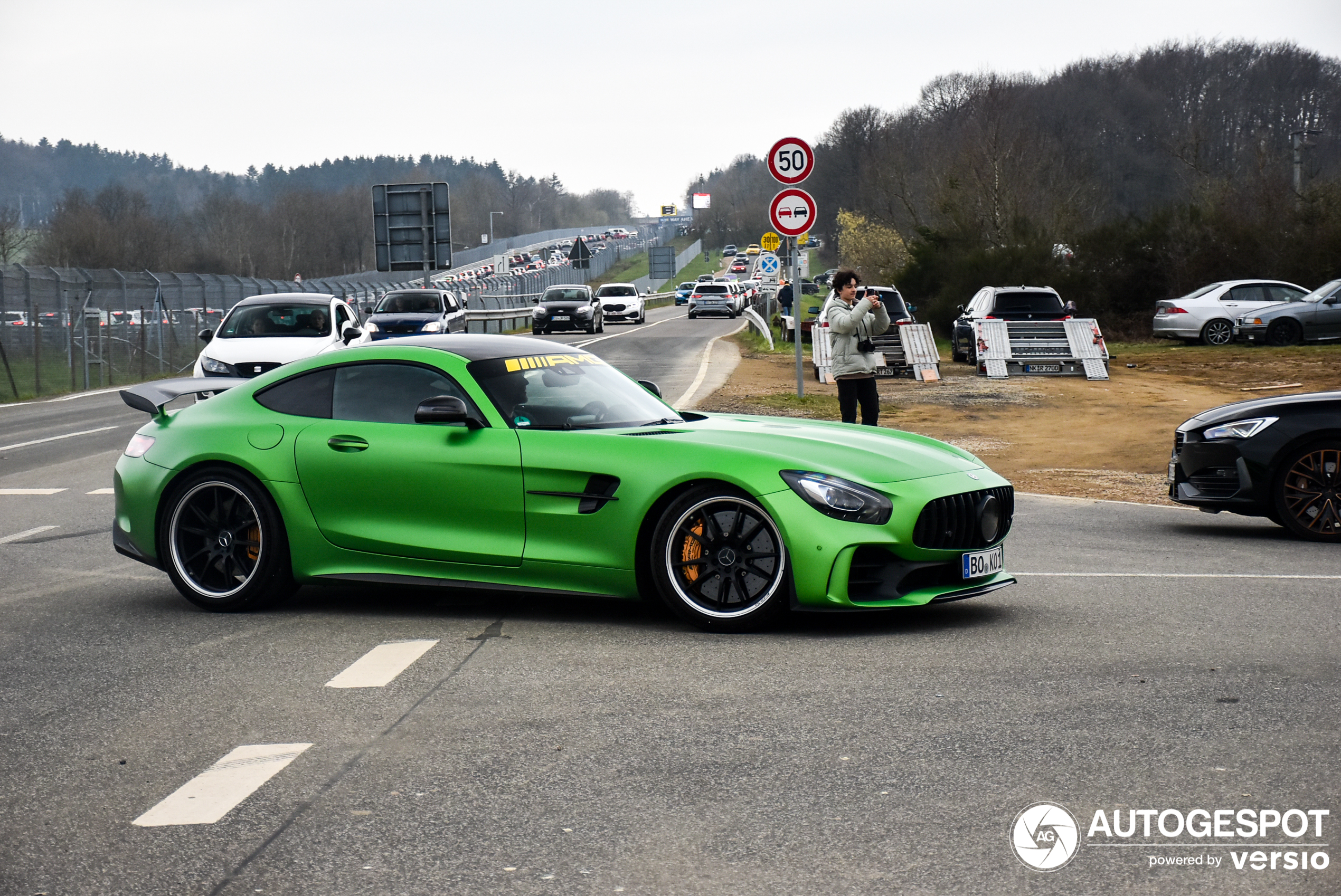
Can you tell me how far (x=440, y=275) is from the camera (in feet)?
398

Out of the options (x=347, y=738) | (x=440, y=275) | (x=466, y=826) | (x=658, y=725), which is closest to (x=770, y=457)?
(x=658, y=725)

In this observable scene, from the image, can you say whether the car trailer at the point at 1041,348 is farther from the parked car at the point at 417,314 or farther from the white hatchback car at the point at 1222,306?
the parked car at the point at 417,314

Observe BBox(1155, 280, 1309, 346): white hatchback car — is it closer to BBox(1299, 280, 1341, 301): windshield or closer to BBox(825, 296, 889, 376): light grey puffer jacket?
BBox(1299, 280, 1341, 301): windshield

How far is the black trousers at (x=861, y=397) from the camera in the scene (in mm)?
14375

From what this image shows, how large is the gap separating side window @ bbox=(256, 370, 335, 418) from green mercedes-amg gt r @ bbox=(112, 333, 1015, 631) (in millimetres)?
11

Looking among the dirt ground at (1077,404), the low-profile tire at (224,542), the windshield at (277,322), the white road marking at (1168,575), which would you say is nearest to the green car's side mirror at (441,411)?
the low-profile tire at (224,542)

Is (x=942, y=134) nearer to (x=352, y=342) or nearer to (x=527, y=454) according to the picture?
(x=352, y=342)

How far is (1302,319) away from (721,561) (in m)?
29.0

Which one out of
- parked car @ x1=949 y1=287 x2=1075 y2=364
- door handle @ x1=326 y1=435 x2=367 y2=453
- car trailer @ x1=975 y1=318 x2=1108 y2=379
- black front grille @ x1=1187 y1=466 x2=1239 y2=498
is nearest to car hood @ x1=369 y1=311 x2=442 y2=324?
parked car @ x1=949 y1=287 x2=1075 y2=364

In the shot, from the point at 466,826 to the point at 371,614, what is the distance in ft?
11.2

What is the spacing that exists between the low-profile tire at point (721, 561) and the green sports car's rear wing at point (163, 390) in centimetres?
276

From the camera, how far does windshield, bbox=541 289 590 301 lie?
5044 cm

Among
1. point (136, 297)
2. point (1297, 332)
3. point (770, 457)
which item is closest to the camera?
point (770, 457)

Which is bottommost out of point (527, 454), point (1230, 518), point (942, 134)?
point (1230, 518)
